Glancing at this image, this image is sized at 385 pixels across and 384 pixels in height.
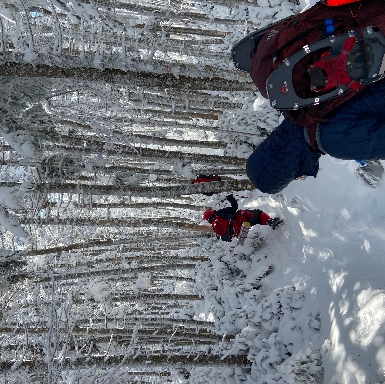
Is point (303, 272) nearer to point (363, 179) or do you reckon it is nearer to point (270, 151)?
point (363, 179)

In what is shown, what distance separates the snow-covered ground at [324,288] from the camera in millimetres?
3895

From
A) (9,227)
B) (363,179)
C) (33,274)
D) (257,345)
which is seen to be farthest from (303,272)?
(33,274)

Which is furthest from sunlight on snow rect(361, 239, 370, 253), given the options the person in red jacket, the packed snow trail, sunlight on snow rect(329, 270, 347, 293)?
the person in red jacket

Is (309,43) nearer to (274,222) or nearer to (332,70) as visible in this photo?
(332,70)

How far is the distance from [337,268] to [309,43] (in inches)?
143

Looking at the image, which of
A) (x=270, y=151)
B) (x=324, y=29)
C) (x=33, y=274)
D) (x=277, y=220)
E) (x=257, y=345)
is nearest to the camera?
(x=324, y=29)

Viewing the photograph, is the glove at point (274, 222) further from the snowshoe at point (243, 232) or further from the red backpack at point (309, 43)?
the red backpack at point (309, 43)

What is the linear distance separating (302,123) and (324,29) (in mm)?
565

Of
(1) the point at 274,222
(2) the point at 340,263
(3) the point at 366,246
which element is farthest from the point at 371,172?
(1) the point at 274,222

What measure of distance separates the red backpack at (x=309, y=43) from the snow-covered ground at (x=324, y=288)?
273 centimetres

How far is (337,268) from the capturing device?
4.75 m

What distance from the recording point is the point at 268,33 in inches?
84.5

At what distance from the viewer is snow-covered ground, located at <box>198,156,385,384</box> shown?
389cm

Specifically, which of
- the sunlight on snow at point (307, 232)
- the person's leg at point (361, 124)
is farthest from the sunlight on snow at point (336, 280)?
the person's leg at point (361, 124)
